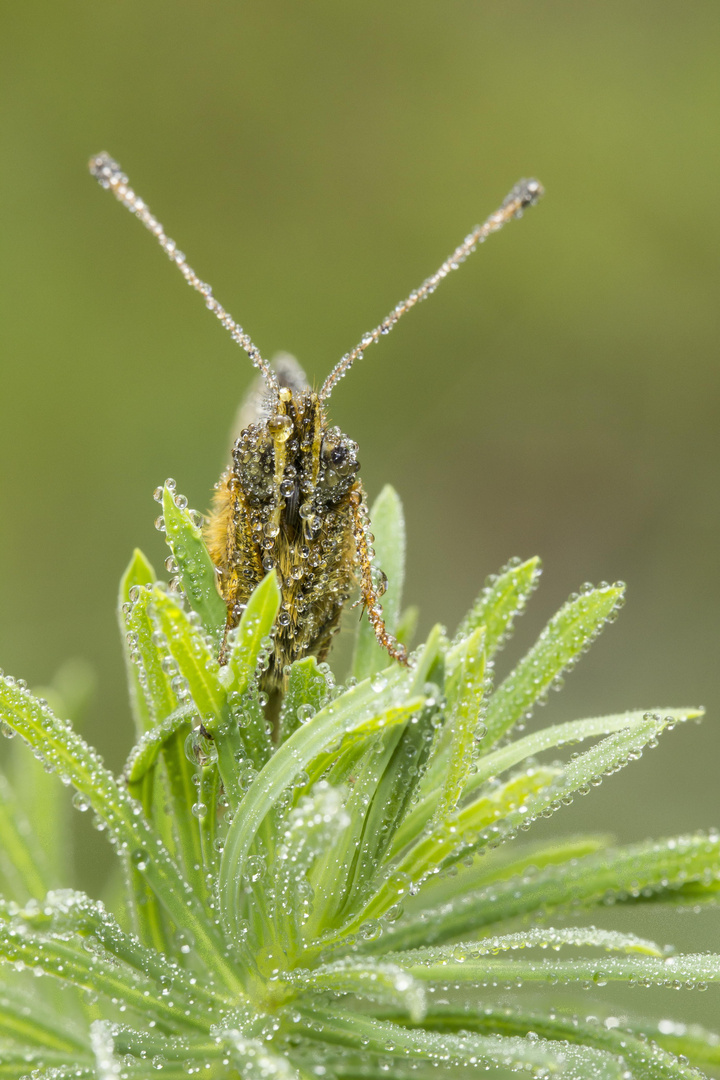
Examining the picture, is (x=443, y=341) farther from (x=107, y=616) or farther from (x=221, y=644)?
(x=221, y=644)

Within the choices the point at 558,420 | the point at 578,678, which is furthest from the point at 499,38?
the point at 578,678

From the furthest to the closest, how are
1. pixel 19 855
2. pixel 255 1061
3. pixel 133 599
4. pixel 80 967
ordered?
pixel 19 855 < pixel 133 599 < pixel 80 967 < pixel 255 1061

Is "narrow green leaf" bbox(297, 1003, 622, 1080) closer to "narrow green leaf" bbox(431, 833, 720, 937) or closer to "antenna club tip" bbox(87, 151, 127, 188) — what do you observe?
"narrow green leaf" bbox(431, 833, 720, 937)

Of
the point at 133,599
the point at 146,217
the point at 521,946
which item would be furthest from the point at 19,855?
the point at 146,217

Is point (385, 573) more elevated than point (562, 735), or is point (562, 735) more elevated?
point (385, 573)

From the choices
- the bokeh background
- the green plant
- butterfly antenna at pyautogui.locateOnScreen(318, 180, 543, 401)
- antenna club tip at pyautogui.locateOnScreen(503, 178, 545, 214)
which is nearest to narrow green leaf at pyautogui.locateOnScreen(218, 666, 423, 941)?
the green plant

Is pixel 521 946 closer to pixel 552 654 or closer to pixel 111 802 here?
pixel 552 654

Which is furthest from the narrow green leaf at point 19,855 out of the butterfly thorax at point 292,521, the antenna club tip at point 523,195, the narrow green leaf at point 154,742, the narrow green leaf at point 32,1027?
the antenna club tip at point 523,195
